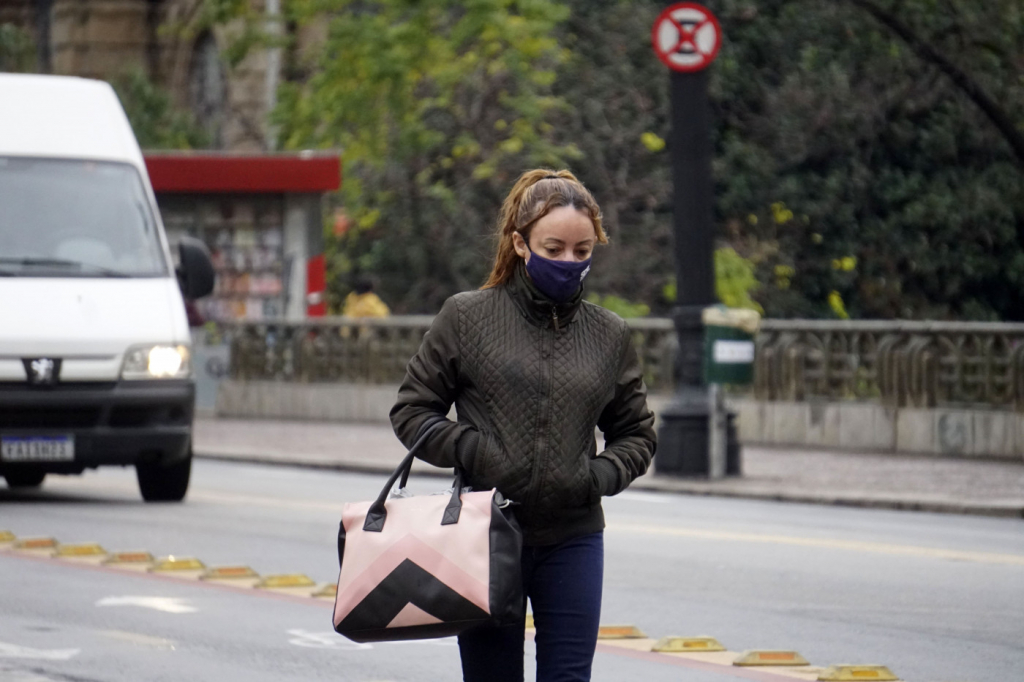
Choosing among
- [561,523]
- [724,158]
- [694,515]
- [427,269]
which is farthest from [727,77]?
[561,523]

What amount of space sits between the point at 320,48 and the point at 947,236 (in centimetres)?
1074

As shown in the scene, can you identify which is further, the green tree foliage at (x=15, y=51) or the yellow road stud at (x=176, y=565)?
the green tree foliage at (x=15, y=51)

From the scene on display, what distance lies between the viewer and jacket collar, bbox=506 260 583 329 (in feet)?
14.7

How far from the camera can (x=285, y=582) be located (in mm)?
9719

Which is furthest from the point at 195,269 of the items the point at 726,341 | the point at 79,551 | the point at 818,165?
the point at 818,165

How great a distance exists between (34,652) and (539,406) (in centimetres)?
388

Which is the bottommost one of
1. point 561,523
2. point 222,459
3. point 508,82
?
point 222,459

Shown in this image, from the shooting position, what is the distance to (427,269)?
96.0 ft

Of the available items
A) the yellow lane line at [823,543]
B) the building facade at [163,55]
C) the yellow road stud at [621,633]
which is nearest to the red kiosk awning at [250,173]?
the yellow lane line at [823,543]

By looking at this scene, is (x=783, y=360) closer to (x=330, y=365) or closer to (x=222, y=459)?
(x=222, y=459)

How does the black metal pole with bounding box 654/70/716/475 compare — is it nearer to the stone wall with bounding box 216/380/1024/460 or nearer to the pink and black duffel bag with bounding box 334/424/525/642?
the stone wall with bounding box 216/380/1024/460

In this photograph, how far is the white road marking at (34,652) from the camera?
7.56 m

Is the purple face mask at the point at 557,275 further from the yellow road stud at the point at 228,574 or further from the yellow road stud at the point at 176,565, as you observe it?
the yellow road stud at the point at 176,565

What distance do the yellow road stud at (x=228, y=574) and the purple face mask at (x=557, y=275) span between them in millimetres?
5774
